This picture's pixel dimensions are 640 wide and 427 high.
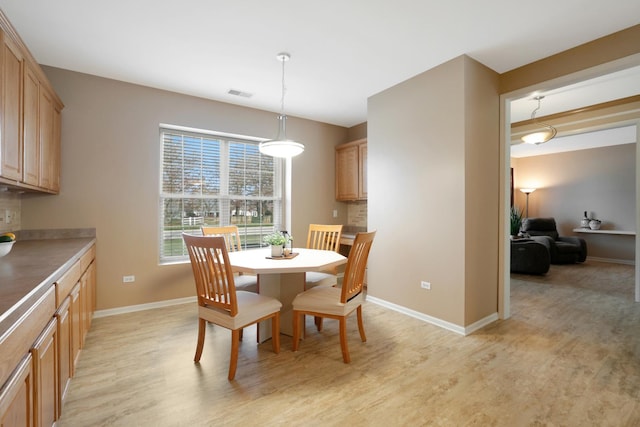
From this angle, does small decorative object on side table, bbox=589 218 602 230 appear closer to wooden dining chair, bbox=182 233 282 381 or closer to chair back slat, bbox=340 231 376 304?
chair back slat, bbox=340 231 376 304

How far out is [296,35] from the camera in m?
2.54

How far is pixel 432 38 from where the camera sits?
2.56 m

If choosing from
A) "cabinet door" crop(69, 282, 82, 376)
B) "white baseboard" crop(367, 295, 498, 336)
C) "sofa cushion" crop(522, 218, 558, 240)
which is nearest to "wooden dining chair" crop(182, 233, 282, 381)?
"cabinet door" crop(69, 282, 82, 376)

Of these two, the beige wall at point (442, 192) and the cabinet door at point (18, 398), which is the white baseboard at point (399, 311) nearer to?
the beige wall at point (442, 192)

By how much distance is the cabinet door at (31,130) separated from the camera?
2.19 meters

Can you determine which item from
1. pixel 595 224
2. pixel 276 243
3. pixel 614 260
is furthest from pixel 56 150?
pixel 614 260

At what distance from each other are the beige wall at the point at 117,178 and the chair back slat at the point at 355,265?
2.42m

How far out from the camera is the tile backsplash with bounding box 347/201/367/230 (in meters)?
5.09

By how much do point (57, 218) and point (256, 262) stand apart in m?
2.35

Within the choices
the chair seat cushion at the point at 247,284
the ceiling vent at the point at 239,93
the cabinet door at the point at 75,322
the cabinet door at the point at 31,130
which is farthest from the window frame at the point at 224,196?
the cabinet door at the point at 75,322

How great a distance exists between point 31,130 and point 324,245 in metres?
2.89

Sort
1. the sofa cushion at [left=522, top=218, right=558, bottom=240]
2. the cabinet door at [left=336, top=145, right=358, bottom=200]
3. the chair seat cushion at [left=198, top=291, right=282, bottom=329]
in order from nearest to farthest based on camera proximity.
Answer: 1. the chair seat cushion at [left=198, top=291, right=282, bottom=329]
2. the cabinet door at [left=336, top=145, right=358, bottom=200]
3. the sofa cushion at [left=522, top=218, right=558, bottom=240]

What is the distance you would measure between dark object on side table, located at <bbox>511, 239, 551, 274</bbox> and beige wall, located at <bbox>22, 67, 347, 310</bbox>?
216 inches

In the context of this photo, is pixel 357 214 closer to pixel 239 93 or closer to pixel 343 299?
pixel 239 93
